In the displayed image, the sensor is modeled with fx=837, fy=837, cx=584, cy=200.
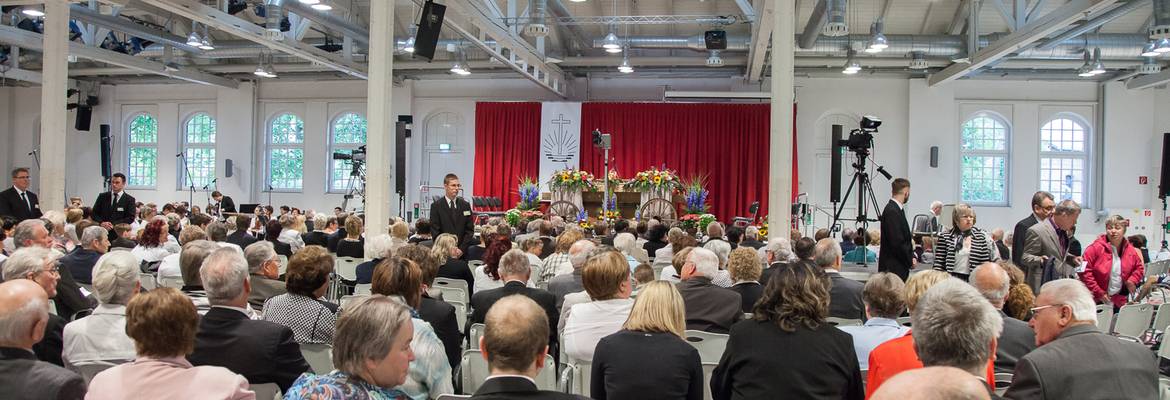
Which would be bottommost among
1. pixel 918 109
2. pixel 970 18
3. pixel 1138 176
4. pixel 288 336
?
→ pixel 288 336

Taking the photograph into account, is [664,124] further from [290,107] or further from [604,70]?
[290,107]

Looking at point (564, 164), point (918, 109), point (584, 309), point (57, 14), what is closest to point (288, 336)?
point (584, 309)

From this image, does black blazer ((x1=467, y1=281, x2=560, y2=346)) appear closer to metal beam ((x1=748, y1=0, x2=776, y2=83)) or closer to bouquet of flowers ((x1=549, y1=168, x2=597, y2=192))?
metal beam ((x1=748, y1=0, x2=776, y2=83))

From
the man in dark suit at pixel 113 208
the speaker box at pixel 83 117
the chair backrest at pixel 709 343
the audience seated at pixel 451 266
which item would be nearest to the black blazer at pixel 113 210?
the man in dark suit at pixel 113 208

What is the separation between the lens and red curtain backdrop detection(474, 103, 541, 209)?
19.1 meters

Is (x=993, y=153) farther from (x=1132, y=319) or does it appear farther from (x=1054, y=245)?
(x=1132, y=319)

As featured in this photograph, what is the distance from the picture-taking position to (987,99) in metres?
18.4

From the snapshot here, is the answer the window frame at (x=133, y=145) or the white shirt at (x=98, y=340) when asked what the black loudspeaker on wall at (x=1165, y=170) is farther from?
the window frame at (x=133, y=145)

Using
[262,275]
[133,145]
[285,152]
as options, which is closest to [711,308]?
[262,275]

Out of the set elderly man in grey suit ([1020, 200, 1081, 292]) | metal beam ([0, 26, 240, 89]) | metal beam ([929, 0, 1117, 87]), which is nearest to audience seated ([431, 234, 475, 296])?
elderly man in grey suit ([1020, 200, 1081, 292])

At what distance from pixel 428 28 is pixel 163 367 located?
7857mm

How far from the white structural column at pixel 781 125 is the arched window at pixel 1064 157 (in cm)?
1252

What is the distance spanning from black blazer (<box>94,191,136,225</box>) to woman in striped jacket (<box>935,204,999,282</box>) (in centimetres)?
893

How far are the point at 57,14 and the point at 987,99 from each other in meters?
17.4
